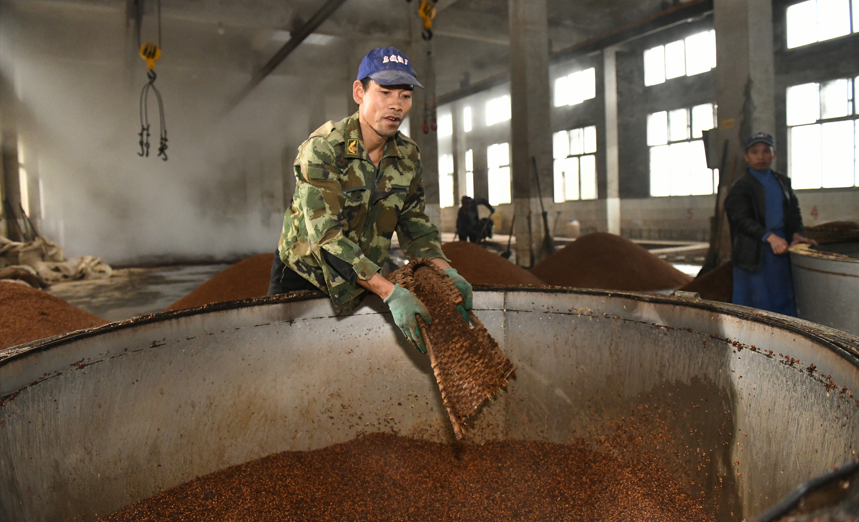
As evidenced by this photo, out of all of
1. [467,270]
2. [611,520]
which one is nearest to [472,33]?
[467,270]

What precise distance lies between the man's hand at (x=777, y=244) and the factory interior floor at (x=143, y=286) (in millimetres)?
3566

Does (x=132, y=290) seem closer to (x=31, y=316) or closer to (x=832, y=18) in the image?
(x=31, y=316)

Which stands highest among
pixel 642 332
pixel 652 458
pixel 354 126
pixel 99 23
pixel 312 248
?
pixel 99 23

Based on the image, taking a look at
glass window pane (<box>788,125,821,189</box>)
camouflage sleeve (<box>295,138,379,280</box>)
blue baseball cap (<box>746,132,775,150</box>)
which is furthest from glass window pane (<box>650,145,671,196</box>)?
camouflage sleeve (<box>295,138,379,280</box>)

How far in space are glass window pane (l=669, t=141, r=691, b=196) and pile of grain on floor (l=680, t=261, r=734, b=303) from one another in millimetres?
8267

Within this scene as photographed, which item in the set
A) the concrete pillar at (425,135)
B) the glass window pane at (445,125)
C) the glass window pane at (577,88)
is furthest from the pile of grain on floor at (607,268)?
the glass window pane at (445,125)

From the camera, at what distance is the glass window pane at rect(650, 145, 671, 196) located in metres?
12.7

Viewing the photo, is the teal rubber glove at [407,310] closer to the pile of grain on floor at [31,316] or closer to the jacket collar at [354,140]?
the jacket collar at [354,140]

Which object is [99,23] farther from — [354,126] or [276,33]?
[354,126]

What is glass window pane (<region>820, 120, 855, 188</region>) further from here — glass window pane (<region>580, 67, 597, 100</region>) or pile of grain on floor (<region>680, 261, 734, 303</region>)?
pile of grain on floor (<region>680, 261, 734, 303</region>)

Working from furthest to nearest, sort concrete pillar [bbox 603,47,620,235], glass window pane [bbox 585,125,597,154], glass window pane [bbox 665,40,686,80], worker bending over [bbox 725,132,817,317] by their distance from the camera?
glass window pane [bbox 585,125,597,154], concrete pillar [bbox 603,47,620,235], glass window pane [bbox 665,40,686,80], worker bending over [bbox 725,132,817,317]

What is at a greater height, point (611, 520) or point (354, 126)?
point (354, 126)

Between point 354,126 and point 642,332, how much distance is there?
123 centimetres

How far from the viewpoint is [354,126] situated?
201 centimetres
